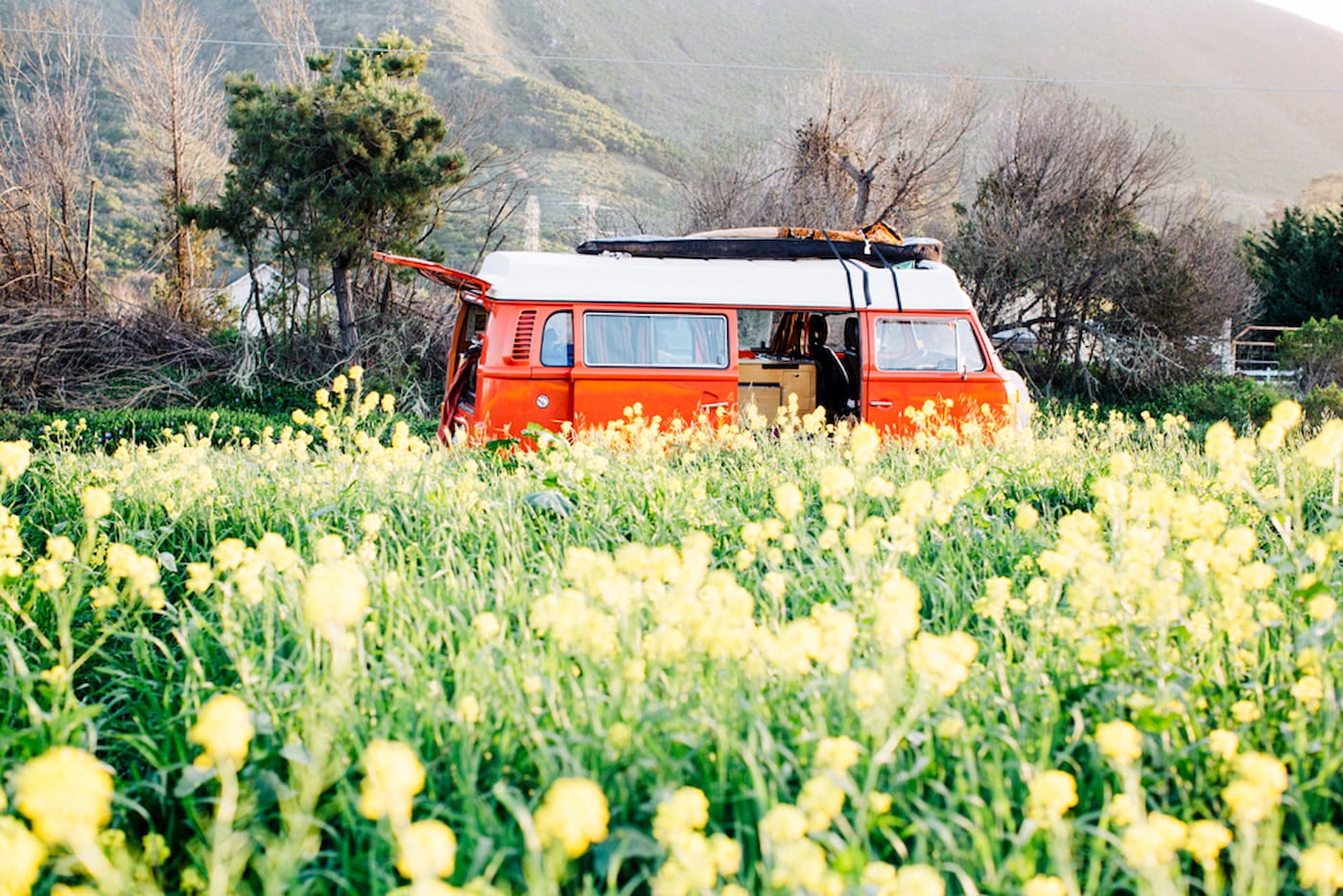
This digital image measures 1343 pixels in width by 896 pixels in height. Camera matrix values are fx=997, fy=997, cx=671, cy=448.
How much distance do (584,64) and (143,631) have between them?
270 feet

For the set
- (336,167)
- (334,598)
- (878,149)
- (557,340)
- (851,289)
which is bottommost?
(334,598)

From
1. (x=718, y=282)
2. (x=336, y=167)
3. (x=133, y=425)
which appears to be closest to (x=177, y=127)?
(x=336, y=167)

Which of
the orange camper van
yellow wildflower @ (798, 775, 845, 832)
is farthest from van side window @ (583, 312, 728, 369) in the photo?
yellow wildflower @ (798, 775, 845, 832)

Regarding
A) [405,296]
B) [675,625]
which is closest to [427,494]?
[675,625]

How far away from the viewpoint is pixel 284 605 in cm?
324

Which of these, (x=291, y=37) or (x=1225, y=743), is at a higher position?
(x=291, y=37)

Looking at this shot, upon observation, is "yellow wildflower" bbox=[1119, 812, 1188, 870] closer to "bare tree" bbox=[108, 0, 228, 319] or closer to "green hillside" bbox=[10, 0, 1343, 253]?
"bare tree" bbox=[108, 0, 228, 319]

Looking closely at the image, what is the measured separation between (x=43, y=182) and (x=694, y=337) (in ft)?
48.1

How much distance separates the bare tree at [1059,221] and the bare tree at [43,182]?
16.1 metres

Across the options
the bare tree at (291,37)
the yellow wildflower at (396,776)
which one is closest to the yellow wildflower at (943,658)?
the yellow wildflower at (396,776)

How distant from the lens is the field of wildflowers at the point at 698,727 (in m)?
1.62

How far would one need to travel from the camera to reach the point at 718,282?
8422mm

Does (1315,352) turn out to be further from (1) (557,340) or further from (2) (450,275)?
(2) (450,275)

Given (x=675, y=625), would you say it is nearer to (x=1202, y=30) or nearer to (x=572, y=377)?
(x=572, y=377)
